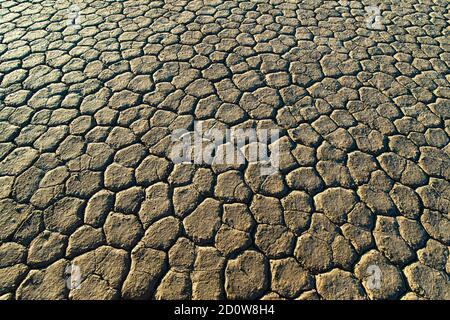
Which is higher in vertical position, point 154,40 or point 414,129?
point 154,40

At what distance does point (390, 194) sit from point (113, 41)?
2.87 metres

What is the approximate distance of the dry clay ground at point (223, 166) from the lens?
1.85 metres

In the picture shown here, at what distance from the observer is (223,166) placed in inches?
92.3

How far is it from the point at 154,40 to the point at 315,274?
269 centimetres

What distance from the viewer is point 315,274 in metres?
1.85

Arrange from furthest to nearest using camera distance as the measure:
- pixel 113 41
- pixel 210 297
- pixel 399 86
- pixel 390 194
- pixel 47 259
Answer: pixel 113 41
pixel 399 86
pixel 390 194
pixel 47 259
pixel 210 297

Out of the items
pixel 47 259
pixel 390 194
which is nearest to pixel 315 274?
pixel 390 194

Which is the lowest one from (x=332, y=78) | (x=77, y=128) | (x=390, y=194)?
(x=390, y=194)

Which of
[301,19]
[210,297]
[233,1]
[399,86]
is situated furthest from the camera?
[233,1]

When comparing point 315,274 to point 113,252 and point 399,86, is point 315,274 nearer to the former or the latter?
point 113,252

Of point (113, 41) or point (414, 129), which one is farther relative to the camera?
point (113, 41)

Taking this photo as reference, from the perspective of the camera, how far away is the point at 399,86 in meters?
2.98

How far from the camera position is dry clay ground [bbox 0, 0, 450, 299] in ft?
6.07

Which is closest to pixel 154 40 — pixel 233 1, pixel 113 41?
pixel 113 41
